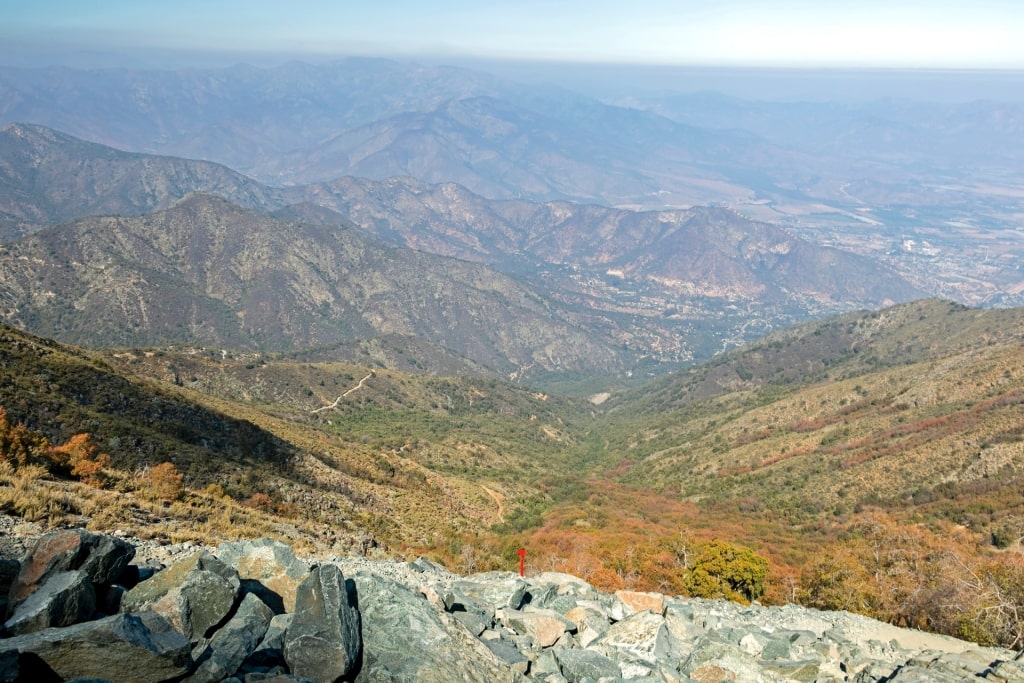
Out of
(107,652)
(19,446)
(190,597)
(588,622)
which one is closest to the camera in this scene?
(107,652)

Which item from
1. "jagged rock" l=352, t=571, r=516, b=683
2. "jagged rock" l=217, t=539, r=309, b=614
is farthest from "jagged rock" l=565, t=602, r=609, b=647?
"jagged rock" l=217, t=539, r=309, b=614

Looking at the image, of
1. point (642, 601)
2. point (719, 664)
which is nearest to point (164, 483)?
point (642, 601)

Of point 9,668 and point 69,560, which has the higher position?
point 9,668

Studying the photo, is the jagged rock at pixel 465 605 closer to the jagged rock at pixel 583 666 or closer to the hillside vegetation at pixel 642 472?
the jagged rock at pixel 583 666

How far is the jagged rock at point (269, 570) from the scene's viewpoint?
1381 centimetres

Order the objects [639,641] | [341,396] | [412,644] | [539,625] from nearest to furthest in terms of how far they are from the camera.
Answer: [412,644] < [539,625] < [639,641] < [341,396]

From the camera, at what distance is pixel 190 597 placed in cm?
1181

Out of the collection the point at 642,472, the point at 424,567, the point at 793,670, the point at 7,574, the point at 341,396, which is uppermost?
the point at 7,574

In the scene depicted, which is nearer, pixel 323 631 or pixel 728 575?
pixel 323 631

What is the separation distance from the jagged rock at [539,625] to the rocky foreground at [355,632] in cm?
5

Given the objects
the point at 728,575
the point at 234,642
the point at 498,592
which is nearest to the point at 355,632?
the point at 234,642

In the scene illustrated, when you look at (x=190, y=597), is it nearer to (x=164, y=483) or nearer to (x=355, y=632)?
(x=355, y=632)

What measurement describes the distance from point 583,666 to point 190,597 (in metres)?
9.42

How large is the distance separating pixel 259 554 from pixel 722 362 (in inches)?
7468
